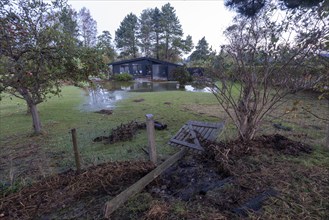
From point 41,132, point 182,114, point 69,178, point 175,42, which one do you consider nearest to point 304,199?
point 69,178

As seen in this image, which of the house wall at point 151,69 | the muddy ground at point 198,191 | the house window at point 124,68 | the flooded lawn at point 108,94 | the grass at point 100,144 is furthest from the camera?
the house window at point 124,68

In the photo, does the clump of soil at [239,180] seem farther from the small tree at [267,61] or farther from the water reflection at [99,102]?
the water reflection at [99,102]

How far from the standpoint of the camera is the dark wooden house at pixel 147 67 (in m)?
22.7

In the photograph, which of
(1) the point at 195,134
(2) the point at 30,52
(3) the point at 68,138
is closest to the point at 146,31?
(3) the point at 68,138

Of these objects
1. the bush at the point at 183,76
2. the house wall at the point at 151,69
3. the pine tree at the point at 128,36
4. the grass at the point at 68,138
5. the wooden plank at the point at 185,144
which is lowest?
the grass at the point at 68,138

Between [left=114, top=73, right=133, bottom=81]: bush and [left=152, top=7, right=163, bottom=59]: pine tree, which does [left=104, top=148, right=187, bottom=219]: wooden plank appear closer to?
[left=114, top=73, right=133, bottom=81]: bush

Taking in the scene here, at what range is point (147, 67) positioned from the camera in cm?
2353

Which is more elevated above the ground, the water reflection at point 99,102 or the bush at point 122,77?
the bush at point 122,77

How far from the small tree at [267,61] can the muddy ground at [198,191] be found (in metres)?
0.84

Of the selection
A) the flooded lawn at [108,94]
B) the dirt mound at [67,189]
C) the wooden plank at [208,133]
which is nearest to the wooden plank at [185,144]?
the wooden plank at [208,133]

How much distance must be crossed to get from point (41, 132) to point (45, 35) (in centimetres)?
310

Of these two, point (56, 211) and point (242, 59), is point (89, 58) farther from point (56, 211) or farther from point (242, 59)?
point (242, 59)

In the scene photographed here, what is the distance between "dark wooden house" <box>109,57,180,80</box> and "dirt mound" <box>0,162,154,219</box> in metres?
20.1

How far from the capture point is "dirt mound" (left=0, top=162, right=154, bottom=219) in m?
1.95
